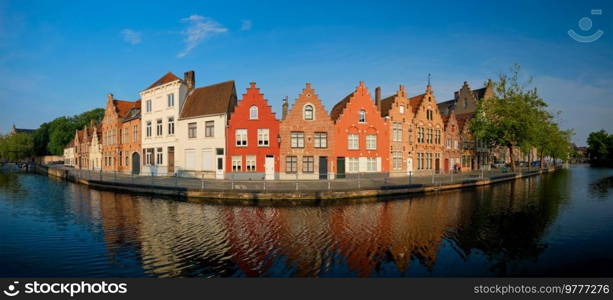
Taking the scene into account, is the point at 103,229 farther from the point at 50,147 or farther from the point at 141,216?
the point at 50,147

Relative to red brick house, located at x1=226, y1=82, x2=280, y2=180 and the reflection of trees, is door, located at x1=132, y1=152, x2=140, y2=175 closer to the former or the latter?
red brick house, located at x1=226, y1=82, x2=280, y2=180

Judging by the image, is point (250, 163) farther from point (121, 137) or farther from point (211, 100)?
point (121, 137)

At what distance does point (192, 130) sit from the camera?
3344cm

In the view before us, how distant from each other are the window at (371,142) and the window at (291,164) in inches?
350

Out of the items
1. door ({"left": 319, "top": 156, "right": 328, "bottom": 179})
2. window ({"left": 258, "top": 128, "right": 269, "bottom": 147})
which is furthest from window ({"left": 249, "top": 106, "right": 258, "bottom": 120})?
door ({"left": 319, "top": 156, "right": 328, "bottom": 179})

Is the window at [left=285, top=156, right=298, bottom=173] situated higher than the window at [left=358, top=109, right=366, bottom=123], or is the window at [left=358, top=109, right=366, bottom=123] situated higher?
the window at [left=358, top=109, right=366, bottom=123]

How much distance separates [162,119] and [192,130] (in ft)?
16.9

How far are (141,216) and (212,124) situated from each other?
58.2ft

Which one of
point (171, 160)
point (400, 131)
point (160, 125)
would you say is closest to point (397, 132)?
point (400, 131)

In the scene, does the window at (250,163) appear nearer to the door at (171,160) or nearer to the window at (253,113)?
the window at (253,113)

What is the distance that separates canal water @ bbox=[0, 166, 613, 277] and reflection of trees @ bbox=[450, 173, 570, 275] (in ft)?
0.17

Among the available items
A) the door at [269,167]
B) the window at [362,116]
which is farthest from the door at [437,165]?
the door at [269,167]

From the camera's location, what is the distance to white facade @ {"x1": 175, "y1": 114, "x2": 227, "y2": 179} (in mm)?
31188

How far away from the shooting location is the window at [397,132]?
120ft
